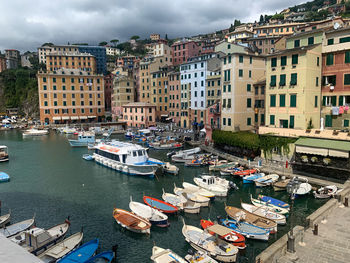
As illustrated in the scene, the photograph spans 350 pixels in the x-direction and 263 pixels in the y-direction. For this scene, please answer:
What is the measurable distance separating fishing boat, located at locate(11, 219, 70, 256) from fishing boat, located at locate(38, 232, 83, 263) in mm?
662

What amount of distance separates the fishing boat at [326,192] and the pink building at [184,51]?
254ft

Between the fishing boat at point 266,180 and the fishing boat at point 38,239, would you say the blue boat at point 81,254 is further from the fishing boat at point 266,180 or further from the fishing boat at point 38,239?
the fishing boat at point 266,180

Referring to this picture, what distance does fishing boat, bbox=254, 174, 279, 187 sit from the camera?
34.0 metres

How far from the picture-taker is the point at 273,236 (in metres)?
22.8

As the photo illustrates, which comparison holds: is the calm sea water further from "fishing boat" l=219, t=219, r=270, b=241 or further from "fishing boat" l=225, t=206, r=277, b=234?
"fishing boat" l=225, t=206, r=277, b=234

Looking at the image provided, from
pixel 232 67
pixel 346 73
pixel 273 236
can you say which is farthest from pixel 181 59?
pixel 273 236

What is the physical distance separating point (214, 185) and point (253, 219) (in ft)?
31.3

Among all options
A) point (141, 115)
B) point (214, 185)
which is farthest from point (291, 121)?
point (141, 115)

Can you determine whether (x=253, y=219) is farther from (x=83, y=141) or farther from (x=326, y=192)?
(x=83, y=141)

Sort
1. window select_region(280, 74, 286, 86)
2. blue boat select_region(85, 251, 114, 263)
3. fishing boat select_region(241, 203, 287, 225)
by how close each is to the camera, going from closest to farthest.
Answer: blue boat select_region(85, 251, 114, 263) → fishing boat select_region(241, 203, 287, 225) → window select_region(280, 74, 286, 86)

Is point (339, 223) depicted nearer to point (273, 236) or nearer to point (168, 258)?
point (273, 236)

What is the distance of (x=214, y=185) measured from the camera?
33.3m

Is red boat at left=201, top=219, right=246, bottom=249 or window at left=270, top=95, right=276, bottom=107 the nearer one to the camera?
red boat at left=201, top=219, right=246, bottom=249

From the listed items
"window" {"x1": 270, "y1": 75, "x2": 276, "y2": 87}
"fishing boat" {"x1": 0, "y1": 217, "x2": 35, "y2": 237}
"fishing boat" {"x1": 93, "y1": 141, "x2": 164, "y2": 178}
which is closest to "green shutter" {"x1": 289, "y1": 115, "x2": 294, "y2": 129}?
"window" {"x1": 270, "y1": 75, "x2": 276, "y2": 87}
